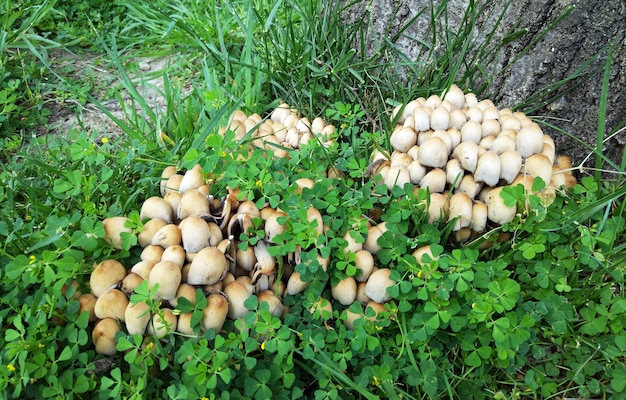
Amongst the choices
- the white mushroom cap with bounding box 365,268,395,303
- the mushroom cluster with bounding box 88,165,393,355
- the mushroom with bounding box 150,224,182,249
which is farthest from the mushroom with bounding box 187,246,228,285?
the white mushroom cap with bounding box 365,268,395,303

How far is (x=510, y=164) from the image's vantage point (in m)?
1.81

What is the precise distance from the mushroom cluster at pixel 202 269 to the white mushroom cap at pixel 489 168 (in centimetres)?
40

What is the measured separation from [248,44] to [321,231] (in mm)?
1436

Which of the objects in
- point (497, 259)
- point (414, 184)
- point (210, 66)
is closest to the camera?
point (497, 259)

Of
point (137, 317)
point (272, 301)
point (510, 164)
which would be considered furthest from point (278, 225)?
point (510, 164)

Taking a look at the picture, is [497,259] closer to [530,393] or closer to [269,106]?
[530,393]

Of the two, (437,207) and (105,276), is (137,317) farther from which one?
(437,207)

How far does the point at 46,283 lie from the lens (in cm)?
156

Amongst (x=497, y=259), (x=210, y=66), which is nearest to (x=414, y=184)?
(x=497, y=259)

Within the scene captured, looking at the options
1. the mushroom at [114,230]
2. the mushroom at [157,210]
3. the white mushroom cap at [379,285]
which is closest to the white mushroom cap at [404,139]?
the white mushroom cap at [379,285]

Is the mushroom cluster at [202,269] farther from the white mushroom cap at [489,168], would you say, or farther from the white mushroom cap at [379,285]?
the white mushroom cap at [489,168]

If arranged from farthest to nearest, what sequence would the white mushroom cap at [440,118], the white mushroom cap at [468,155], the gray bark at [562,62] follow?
the gray bark at [562,62], the white mushroom cap at [440,118], the white mushroom cap at [468,155]

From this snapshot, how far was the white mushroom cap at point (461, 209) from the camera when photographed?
1.79 metres

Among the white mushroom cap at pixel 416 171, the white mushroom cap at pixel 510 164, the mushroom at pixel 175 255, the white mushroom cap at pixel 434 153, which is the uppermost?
the white mushroom cap at pixel 510 164
